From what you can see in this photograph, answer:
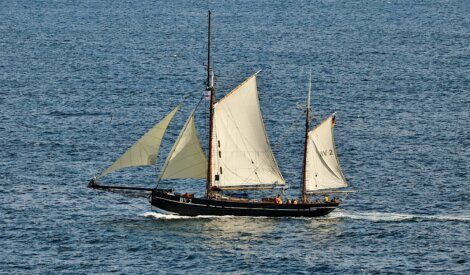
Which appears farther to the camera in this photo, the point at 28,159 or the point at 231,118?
the point at 28,159

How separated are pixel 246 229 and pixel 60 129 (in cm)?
5555

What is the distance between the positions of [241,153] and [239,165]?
1323 mm

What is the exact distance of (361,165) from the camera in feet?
575

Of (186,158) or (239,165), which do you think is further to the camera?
(239,165)

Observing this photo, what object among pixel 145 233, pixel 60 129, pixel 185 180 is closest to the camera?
pixel 145 233

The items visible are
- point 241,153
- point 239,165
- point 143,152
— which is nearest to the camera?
point 143,152

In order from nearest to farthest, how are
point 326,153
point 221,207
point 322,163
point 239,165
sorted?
point 221,207 → point 326,153 → point 322,163 → point 239,165

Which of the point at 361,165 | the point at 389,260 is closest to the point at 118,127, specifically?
the point at 361,165

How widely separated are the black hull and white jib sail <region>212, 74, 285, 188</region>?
3.33 metres

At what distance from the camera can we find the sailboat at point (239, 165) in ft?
487

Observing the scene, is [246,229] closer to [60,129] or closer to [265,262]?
→ [265,262]

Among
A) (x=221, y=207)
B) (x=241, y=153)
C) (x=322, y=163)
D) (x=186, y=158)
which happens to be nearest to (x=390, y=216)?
(x=322, y=163)

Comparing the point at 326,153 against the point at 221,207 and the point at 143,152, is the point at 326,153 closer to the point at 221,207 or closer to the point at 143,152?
the point at 221,207

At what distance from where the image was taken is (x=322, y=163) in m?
150
